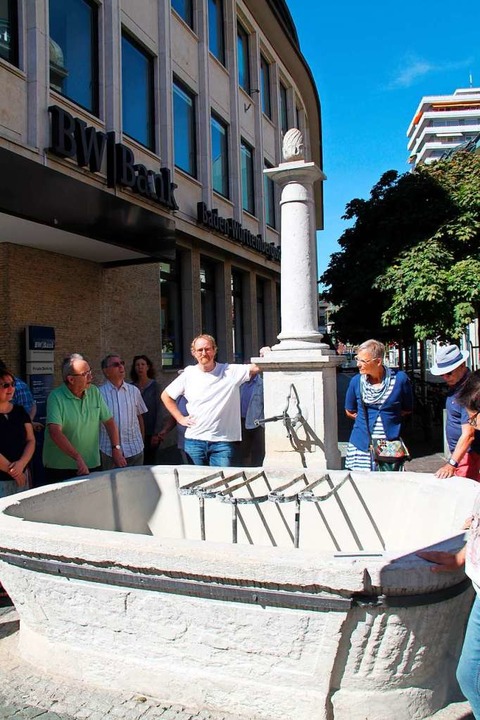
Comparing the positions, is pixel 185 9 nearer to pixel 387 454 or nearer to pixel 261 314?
pixel 261 314

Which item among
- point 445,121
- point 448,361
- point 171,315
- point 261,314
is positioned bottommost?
Result: point 448,361

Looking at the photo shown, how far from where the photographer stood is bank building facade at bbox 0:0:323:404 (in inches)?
375

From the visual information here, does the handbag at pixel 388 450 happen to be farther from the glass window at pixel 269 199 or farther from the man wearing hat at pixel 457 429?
the glass window at pixel 269 199

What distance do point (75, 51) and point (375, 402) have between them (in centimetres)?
940

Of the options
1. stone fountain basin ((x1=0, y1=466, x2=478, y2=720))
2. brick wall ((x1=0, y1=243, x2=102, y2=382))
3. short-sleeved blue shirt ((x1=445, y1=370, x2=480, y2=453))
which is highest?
brick wall ((x1=0, y1=243, x2=102, y2=382))

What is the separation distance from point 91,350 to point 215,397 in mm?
6660

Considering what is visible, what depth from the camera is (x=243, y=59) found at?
2045cm

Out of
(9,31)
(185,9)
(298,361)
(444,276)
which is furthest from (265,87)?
(298,361)

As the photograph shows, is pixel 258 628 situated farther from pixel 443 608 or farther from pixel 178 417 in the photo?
pixel 178 417

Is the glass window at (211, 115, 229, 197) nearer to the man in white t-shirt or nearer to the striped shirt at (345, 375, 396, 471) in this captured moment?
the man in white t-shirt

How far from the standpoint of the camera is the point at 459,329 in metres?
12.2

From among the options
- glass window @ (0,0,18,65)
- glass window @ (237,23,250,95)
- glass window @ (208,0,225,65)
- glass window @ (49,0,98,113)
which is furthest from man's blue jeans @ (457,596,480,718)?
glass window @ (237,23,250,95)

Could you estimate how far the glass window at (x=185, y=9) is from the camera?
15211 mm

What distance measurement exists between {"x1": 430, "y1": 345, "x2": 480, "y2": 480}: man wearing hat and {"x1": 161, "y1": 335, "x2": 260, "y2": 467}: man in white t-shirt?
5.07 ft
